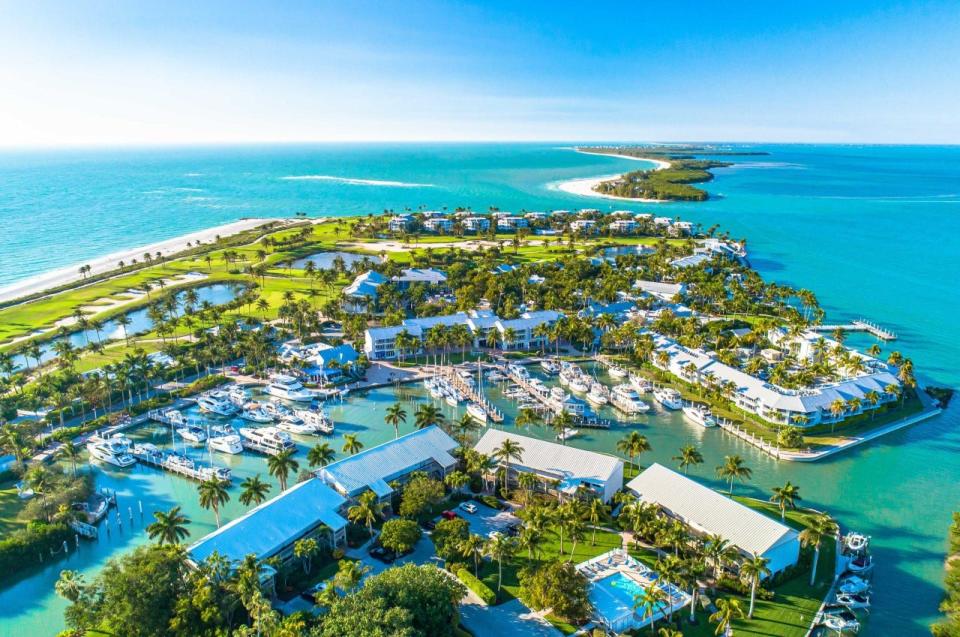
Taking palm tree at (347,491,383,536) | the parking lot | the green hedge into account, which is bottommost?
the parking lot

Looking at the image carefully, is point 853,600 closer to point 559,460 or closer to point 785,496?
point 785,496

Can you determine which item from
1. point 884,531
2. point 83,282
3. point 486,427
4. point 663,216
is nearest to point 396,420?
point 486,427

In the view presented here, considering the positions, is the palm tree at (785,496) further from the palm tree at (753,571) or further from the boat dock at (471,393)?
the boat dock at (471,393)

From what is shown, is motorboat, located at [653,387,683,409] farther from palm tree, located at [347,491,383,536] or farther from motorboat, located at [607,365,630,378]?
palm tree, located at [347,491,383,536]

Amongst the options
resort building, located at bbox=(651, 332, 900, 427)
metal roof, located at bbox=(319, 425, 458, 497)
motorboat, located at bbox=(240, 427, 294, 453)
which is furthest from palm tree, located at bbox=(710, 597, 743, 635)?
motorboat, located at bbox=(240, 427, 294, 453)

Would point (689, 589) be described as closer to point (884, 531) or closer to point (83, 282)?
point (884, 531)

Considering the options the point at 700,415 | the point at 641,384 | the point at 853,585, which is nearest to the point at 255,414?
the point at 641,384
